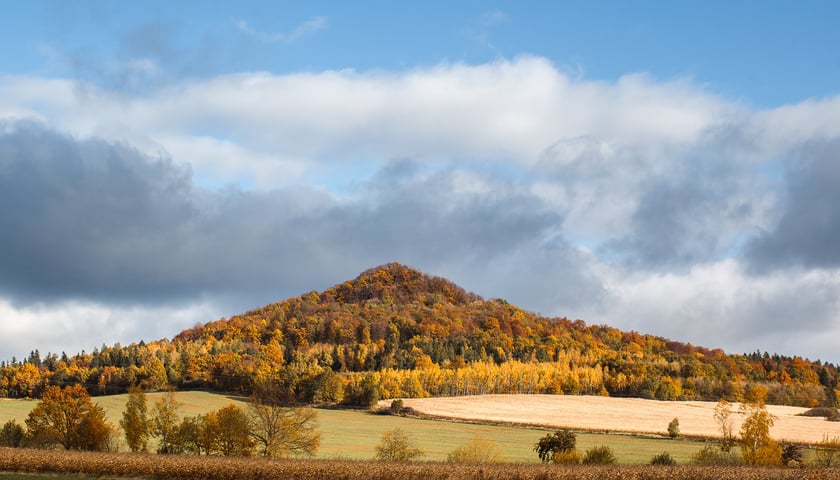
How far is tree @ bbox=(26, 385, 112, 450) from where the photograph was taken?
301 feet

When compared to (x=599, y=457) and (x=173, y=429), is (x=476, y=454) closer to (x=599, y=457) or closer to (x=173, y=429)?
(x=599, y=457)

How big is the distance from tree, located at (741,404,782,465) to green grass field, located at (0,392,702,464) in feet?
21.0

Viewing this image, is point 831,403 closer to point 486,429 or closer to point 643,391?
point 643,391

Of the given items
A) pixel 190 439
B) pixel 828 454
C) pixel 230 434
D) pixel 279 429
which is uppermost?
pixel 279 429

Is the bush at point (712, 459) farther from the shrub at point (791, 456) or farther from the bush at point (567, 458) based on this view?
the bush at point (567, 458)

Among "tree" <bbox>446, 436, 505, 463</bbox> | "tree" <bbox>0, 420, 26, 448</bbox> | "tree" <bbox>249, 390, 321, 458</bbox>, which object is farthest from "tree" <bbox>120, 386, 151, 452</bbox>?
"tree" <bbox>446, 436, 505, 463</bbox>

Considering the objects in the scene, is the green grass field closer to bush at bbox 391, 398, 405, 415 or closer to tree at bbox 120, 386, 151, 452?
bush at bbox 391, 398, 405, 415

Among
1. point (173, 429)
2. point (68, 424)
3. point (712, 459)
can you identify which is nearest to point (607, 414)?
point (712, 459)

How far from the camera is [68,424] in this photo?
312 feet

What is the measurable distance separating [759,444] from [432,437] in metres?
42.7

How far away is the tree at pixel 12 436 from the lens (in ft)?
296

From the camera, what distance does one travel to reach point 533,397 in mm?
172125

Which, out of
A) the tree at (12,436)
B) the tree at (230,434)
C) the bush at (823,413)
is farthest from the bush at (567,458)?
the bush at (823,413)

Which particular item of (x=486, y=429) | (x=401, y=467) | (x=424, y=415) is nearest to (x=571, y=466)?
(x=401, y=467)
